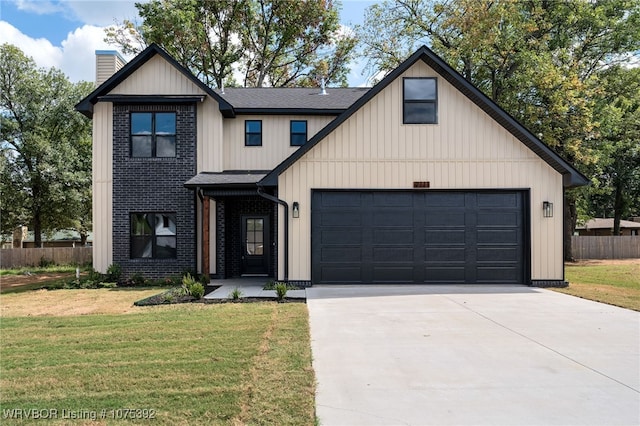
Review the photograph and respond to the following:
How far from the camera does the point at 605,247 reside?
25547 millimetres

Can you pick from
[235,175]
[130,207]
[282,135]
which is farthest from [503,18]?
[130,207]

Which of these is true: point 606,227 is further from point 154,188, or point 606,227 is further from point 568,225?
point 154,188

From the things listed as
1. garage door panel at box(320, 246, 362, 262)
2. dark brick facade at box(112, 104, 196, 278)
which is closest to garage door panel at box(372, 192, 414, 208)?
garage door panel at box(320, 246, 362, 262)

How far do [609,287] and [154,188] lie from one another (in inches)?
555

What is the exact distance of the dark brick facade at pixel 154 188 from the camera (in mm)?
13289

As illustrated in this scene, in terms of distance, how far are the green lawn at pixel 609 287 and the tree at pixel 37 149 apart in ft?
78.3

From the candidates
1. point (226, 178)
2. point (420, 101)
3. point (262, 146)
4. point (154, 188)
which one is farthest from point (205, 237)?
point (420, 101)

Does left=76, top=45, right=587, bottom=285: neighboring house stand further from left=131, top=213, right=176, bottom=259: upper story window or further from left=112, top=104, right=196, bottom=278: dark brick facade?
left=131, top=213, right=176, bottom=259: upper story window

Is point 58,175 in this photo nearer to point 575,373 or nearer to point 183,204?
point 183,204

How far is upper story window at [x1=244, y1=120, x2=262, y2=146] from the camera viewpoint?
14359 millimetres

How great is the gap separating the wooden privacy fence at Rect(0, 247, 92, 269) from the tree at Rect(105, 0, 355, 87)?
41.5 feet

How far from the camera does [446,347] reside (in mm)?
5914

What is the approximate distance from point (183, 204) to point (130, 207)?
5.59 feet

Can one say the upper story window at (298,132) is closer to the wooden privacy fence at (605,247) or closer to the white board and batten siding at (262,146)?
the white board and batten siding at (262,146)
